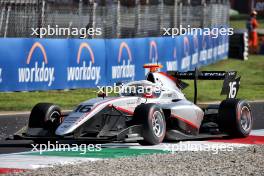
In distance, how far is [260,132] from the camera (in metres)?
15.5

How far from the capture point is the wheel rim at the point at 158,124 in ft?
42.8

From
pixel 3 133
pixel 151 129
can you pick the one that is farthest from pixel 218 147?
pixel 3 133

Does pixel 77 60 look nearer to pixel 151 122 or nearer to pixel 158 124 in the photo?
pixel 158 124

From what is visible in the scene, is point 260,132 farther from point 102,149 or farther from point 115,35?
point 115,35

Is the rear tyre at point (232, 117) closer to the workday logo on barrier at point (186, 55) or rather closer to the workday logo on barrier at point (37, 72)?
the workday logo on barrier at point (37, 72)

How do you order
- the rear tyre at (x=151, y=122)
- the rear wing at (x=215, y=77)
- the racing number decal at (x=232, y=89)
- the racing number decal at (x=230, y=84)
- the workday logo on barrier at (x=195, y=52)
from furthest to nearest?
1. the workday logo on barrier at (x=195, y=52)
2. the racing number decal at (x=232, y=89)
3. the racing number decal at (x=230, y=84)
4. the rear wing at (x=215, y=77)
5. the rear tyre at (x=151, y=122)

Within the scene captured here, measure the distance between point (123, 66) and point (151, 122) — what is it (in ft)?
38.9

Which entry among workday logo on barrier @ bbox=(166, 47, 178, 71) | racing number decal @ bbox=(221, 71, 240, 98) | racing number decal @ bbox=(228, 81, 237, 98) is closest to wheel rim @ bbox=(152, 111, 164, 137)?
racing number decal @ bbox=(221, 71, 240, 98)

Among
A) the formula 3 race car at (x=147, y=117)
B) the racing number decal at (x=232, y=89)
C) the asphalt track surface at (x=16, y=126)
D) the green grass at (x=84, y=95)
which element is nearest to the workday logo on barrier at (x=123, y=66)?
the green grass at (x=84, y=95)

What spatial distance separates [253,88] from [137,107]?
554 inches

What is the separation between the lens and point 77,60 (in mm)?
22844

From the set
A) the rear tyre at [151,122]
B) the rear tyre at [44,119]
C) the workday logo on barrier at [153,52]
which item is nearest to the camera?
the rear tyre at [151,122]

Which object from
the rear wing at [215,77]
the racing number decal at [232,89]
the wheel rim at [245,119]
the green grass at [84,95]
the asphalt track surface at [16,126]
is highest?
the rear wing at [215,77]

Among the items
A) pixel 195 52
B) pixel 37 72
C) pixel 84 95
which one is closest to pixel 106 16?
pixel 84 95
